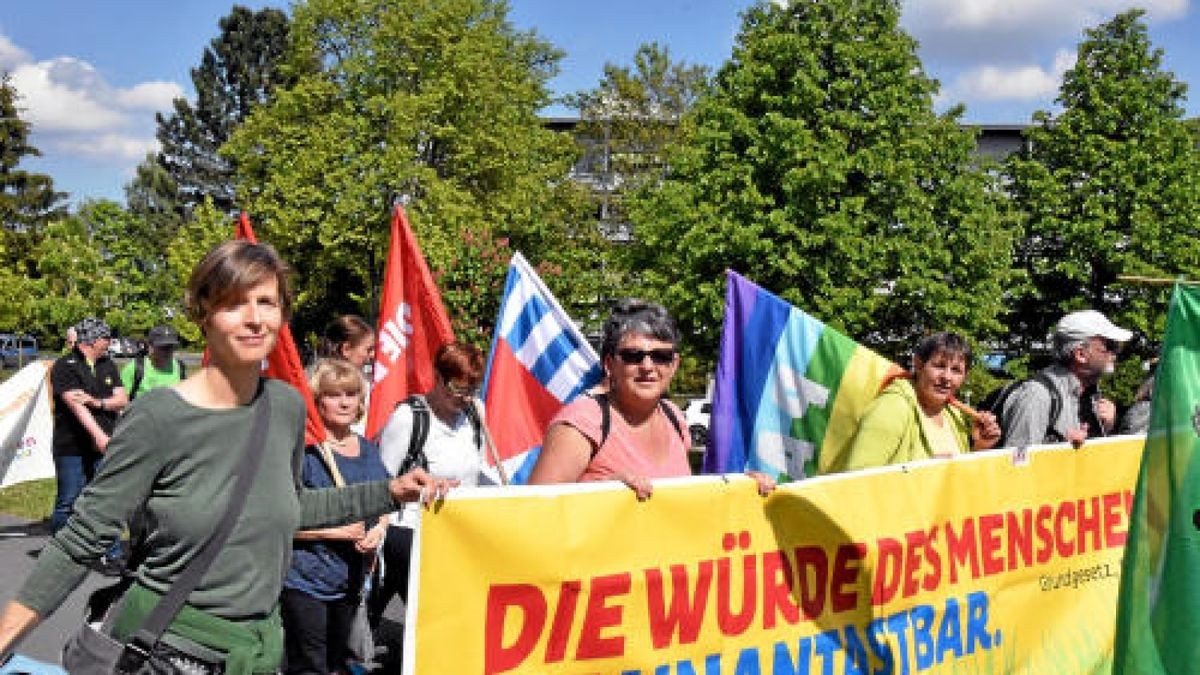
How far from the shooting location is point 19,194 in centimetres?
5612

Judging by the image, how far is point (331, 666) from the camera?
477cm

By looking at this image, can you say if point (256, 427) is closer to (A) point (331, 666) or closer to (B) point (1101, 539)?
(A) point (331, 666)

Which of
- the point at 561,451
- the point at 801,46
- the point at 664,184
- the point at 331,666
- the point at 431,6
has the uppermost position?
the point at 431,6

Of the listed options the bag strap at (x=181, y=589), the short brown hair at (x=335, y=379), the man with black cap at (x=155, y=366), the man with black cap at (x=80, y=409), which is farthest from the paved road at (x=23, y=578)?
the bag strap at (x=181, y=589)

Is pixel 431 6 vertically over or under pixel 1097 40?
over

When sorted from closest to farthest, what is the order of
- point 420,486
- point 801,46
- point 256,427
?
point 256,427 → point 420,486 → point 801,46

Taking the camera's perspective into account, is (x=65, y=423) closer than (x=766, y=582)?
No

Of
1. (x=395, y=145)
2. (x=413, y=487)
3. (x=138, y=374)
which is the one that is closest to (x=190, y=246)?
(x=395, y=145)

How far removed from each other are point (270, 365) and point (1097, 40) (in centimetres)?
2759

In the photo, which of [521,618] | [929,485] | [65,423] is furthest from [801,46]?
[521,618]

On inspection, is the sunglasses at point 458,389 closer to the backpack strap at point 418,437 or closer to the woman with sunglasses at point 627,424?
the backpack strap at point 418,437

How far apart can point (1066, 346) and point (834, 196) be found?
63.1 ft

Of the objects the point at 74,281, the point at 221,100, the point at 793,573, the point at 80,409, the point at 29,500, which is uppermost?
the point at 221,100

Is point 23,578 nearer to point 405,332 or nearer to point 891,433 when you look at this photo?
point 405,332
